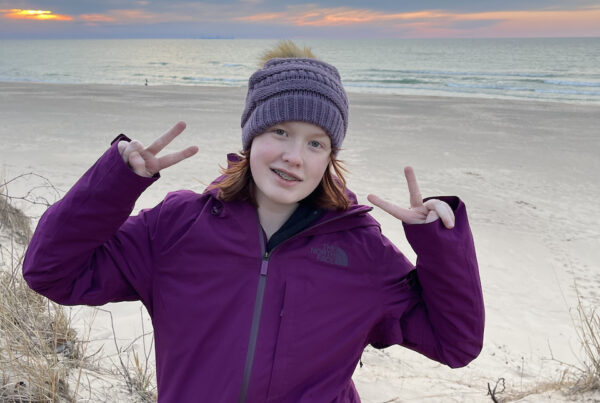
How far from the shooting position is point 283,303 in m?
1.67

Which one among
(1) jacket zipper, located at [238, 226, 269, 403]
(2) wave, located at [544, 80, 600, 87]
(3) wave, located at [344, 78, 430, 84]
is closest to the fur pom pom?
(1) jacket zipper, located at [238, 226, 269, 403]

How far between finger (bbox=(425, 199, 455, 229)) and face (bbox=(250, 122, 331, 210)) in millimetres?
403

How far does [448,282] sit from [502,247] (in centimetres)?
476

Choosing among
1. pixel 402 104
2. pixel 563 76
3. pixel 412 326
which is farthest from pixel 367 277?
pixel 563 76

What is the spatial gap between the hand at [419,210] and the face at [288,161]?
23cm

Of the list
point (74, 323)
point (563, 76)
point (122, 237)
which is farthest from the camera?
point (563, 76)

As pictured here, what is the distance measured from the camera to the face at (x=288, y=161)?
5.79ft

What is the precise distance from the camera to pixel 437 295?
5.46 feet

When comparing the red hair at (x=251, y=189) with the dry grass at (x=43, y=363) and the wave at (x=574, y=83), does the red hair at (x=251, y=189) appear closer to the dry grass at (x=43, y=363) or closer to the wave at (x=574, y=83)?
the dry grass at (x=43, y=363)

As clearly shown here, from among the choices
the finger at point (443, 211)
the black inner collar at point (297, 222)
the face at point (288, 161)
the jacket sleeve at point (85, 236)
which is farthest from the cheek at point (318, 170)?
the jacket sleeve at point (85, 236)

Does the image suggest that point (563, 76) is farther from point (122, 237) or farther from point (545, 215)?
point (122, 237)

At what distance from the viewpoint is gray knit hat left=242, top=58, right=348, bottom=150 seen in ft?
5.88

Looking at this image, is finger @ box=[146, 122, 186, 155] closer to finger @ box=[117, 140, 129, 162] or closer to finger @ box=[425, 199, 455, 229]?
finger @ box=[117, 140, 129, 162]

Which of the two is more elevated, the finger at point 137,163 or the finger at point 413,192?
the finger at point 137,163
